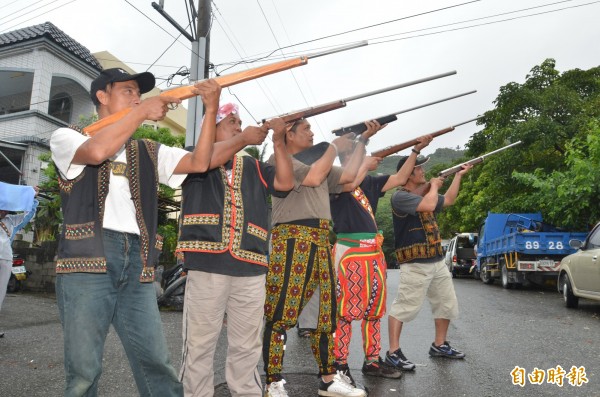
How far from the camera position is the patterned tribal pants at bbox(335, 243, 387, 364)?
4316 mm

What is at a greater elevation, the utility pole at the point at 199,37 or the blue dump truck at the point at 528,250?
the utility pole at the point at 199,37

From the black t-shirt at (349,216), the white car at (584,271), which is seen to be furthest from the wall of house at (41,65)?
the white car at (584,271)

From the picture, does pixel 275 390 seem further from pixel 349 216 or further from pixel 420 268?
pixel 420 268

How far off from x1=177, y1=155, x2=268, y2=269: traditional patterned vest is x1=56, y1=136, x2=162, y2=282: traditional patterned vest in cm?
42

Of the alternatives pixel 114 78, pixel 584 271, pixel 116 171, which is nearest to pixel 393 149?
pixel 114 78

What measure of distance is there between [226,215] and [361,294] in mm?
1657

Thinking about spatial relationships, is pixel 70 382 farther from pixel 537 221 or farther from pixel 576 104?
pixel 576 104

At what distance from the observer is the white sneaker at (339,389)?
3.81 m

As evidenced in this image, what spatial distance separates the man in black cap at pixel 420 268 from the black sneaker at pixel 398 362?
0.09 metres

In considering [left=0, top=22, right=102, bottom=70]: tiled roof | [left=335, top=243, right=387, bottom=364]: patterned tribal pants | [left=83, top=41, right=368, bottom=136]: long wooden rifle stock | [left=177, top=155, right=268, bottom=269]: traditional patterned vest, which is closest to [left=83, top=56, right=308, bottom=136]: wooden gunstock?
[left=83, top=41, right=368, bottom=136]: long wooden rifle stock

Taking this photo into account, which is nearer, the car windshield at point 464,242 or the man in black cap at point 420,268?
the man in black cap at point 420,268

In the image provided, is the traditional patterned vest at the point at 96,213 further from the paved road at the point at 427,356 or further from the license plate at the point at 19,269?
the license plate at the point at 19,269

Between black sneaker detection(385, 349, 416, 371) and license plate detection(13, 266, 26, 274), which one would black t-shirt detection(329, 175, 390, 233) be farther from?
license plate detection(13, 266, 26, 274)

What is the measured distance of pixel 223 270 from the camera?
121 inches
